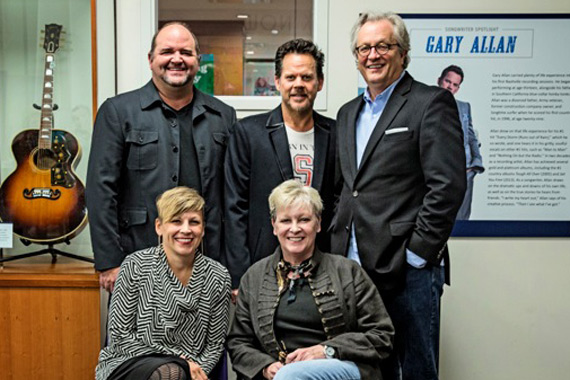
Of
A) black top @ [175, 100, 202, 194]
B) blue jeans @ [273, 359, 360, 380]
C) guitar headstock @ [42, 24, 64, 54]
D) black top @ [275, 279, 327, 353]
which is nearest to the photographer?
blue jeans @ [273, 359, 360, 380]

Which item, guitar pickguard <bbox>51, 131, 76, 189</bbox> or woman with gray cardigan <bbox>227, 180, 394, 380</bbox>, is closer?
woman with gray cardigan <bbox>227, 180, 394, 380</bbox>

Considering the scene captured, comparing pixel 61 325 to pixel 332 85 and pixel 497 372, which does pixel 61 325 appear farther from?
pixel 497 372

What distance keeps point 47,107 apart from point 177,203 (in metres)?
1.10

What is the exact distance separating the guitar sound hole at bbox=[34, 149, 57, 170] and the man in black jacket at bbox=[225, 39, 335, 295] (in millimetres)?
899

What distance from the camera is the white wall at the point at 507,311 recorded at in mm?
2977

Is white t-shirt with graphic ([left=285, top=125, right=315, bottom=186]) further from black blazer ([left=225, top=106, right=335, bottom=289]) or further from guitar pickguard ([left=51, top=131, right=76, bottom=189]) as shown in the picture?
guitar pickguard ([left=51, top=131, right=76, bottom=189])

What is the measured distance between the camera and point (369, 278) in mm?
2041

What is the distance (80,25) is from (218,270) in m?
1.47

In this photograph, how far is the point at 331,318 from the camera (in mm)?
1991

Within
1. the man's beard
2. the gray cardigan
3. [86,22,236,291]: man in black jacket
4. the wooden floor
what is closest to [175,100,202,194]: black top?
[86,22,236,291]: man in black jacket

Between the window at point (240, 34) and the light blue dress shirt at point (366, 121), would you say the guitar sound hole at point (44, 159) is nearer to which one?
the window at point (240, 34)

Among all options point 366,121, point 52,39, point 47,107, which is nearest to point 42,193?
point 47,107

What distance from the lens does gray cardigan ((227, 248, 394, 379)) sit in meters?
1.94

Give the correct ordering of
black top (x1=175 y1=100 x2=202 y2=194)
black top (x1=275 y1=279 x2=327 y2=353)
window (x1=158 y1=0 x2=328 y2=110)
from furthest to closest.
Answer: window (x1=158 y1=0 x2=328 y2=110)
black top (x1=175 y1=100 x2=202 y2=194)
black top (x1=275 y1=279 x2=327 y2=353)
